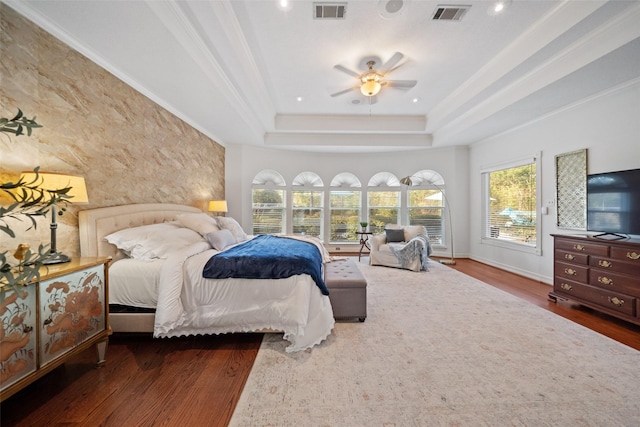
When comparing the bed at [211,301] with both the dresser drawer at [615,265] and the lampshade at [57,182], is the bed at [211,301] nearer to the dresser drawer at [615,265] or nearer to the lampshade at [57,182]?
the lampshade at [57,182]

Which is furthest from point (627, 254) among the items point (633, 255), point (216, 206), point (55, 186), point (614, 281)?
point (216, 206)

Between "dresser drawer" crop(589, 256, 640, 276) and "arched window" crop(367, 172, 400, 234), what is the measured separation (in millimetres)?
4090

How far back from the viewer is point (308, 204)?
6.88 metres

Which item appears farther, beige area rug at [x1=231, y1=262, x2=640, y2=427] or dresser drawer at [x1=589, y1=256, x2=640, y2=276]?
dresser drawer at [x1=589, y1=256, x2=640, y2=276]

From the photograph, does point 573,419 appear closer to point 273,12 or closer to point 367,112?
point 273,12

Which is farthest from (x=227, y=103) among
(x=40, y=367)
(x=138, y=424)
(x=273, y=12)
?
(x=138, y=424)

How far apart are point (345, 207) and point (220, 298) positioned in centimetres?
502

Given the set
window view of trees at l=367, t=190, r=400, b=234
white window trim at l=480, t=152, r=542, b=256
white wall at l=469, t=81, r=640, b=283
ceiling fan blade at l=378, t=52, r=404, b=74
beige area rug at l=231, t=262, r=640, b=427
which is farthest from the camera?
window view of trees at l=367, t=190, r=400, b=234

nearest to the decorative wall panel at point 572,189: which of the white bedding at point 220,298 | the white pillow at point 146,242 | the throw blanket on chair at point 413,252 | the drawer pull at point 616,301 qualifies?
the drawer pull at point 616,301

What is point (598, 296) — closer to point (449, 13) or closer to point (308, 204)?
point (449, 13)

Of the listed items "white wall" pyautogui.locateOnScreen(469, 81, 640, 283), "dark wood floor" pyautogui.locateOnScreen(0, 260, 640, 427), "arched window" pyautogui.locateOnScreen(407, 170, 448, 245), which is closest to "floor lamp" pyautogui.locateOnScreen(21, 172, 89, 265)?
"dark wood floor" pyautogui.locateOnScreen(0, 260, 640, 427)

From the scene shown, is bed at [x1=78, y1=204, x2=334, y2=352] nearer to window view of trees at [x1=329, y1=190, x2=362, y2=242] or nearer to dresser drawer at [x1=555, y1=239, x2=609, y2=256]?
dresser drawer at [x1=555, y1=239, x2=609, y2=256]

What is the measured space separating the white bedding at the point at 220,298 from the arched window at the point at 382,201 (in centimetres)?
493

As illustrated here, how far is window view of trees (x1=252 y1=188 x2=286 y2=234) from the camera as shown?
649 cm
